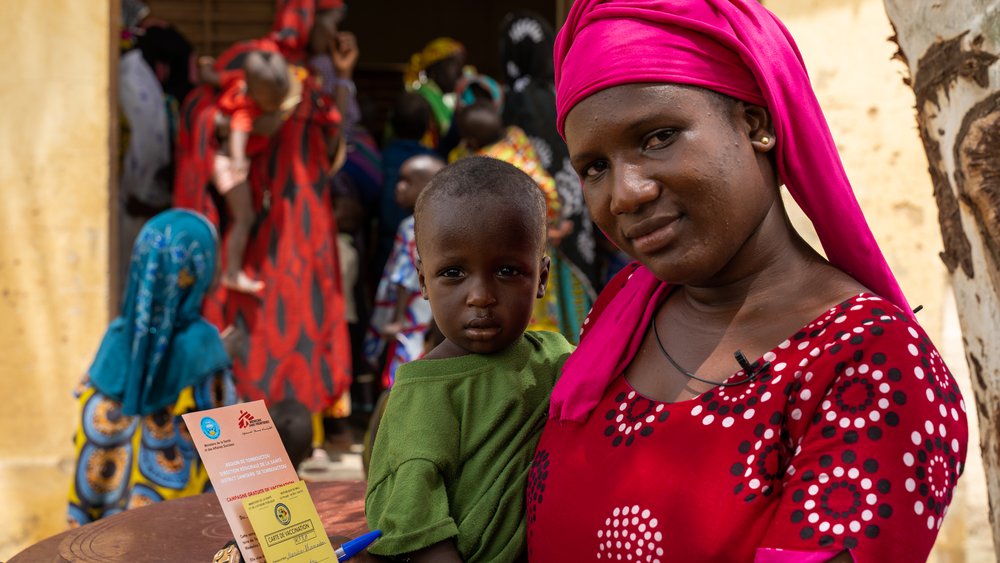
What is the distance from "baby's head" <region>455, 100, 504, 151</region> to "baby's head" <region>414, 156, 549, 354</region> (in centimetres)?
456

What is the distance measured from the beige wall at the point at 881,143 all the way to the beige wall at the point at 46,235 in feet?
10.9

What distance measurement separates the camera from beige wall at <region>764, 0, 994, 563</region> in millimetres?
4684

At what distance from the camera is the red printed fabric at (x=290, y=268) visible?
6.07m

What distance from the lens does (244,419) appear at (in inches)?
59.0

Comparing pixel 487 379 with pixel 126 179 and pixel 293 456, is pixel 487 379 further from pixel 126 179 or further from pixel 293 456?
pixel 126 179

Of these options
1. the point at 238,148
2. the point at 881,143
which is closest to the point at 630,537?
the point at 881,143

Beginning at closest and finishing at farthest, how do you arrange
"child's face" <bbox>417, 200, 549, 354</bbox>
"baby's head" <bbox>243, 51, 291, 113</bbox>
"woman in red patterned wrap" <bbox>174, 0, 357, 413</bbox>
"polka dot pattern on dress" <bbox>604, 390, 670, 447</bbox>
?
"polka dot pattern on dress" <bbox>604, 390, 670, 447</bbox>, "child's face" <bbox>417, 200, 549, 354</bbox>, "baby's head" <bbox>243, 51, 291, 113</bbox>, "woman in red patterned wrap" <bbox>174, 0, 357, 413</bbox>

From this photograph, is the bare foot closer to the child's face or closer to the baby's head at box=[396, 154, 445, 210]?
the baby's head at box=[396, 154, 445, 210]

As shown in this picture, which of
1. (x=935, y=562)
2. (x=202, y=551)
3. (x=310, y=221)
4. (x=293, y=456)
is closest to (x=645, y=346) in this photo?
(x=202, y=551)

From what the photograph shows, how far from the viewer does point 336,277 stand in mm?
6410

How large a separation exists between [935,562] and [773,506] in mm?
3919

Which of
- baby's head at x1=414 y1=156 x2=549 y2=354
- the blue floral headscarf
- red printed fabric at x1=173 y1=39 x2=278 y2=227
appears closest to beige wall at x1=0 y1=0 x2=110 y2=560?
red printed fabric at x1=173 y1=39 x2=278 y2=227

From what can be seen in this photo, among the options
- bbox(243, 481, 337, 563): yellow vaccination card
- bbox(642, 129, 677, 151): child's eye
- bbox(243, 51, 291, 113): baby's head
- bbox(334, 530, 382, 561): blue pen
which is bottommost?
bbox(334, 530, 382, 561): blue pen

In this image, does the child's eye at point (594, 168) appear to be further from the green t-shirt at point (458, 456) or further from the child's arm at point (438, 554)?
the child's arm at point (438, 554)
